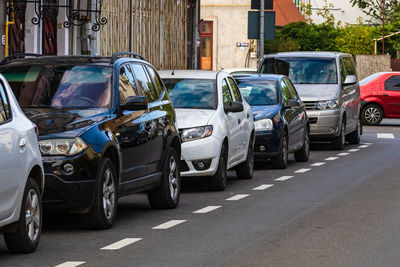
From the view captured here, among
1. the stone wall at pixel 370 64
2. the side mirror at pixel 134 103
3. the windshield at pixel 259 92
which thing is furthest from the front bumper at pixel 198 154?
the stone wall at pixel 370 64

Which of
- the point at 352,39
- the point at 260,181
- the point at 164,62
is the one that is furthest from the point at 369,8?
the point at 260,181

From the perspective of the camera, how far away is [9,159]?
8797 mm

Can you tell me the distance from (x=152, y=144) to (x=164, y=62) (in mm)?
23925

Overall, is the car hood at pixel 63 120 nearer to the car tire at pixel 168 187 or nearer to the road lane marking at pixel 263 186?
the car tire at pixel 168 187

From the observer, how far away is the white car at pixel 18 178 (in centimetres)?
875

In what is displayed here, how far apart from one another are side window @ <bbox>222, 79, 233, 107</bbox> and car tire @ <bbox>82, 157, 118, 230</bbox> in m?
5.08

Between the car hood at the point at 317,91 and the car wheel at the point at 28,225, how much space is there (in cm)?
1500

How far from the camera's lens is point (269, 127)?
62.1ft

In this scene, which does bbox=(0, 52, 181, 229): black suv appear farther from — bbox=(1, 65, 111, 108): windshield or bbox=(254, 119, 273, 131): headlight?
bbox=(254, 119, 273, 131): headlight

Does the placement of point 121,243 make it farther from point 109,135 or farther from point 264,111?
point 264,111

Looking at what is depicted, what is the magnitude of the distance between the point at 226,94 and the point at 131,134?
191 inches

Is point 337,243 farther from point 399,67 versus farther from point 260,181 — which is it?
point 399,67

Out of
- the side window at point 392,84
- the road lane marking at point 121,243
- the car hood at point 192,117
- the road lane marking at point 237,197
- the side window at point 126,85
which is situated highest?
the side window at point 126,85

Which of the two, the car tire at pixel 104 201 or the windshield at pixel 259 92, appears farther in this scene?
the windshield at pixel 259 92
